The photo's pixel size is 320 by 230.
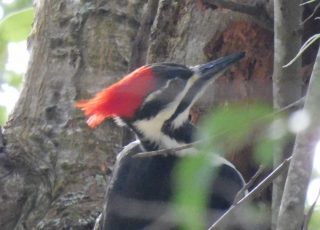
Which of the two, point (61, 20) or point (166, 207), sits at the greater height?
point (61, 20)

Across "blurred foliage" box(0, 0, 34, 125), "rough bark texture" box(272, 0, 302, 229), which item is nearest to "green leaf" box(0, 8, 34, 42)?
"blurred foliage" box(0, 0, 34, 125)

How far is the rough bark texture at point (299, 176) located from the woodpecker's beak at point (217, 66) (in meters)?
1.08

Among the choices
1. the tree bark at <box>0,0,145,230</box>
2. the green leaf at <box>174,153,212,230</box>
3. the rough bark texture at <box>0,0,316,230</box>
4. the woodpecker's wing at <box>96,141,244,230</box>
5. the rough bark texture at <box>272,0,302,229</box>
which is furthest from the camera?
the tree bark at <box>0,0,145,230</box>

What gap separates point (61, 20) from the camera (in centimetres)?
368

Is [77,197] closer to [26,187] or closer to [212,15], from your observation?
[26,187]

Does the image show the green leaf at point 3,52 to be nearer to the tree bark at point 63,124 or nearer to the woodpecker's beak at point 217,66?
the tree bark at point 63,124

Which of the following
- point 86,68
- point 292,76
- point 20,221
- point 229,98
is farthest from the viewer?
point 86,68

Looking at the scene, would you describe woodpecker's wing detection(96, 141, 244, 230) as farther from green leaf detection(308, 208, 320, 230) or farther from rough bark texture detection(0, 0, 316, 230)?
green leaf detection(308, 208, 320, 230)

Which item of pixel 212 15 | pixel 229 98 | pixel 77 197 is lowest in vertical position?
pixel 77 197

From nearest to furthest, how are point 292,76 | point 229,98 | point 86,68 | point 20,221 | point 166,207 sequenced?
point 292,76
point 166,207
point 229,98
point 20,221
point 86,68

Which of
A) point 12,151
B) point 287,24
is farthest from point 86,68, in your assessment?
point 287,24

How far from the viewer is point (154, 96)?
3029 mm

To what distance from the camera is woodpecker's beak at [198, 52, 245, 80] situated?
291 cm

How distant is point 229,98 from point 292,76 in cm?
65
